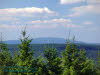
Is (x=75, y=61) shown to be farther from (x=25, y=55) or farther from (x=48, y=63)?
(x=25, y=55)

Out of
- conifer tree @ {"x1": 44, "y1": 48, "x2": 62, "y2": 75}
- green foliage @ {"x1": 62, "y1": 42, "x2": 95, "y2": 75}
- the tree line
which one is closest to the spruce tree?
the tree line

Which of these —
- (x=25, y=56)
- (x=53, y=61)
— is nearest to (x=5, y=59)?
(x=25, y=56)

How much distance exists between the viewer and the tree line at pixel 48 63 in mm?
9828

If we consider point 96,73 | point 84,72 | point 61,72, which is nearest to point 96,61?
point 96,73

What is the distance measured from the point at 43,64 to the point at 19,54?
1328 mm

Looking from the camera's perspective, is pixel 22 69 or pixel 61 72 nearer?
pixel 22 69

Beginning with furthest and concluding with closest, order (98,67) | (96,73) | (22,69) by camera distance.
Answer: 1. (98,67)
2. (96,73)
3. (22,69)

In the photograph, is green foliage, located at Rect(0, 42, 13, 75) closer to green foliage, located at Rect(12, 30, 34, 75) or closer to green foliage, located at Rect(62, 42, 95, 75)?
green foliage, located at Rect(12, 30, 34, 75)

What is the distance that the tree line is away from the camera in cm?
983

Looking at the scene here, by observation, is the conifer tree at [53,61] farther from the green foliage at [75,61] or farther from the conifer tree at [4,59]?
the conifer tree at [4,59]

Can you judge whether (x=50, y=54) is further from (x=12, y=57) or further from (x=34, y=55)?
(x=12, y=57)

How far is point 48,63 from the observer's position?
33.9ft

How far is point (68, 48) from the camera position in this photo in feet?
34.6

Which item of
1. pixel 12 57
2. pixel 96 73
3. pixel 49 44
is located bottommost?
pixel 96 73
